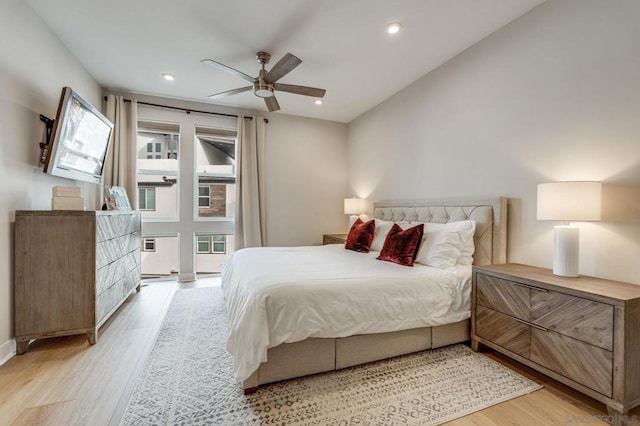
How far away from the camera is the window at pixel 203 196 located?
4.90 meters

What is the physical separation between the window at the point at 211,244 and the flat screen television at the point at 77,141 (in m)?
1.84

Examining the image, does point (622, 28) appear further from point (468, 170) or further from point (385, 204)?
point (385, 204)

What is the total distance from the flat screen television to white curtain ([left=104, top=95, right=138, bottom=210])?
2.30 feet

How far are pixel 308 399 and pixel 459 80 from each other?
3399 millimetres

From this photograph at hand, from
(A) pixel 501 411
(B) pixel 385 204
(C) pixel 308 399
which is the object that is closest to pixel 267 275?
(C) pixel 308 399

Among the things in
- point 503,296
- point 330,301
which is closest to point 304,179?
point 330,301

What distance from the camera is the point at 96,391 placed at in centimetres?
183

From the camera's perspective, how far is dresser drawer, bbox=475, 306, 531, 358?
1970 mm

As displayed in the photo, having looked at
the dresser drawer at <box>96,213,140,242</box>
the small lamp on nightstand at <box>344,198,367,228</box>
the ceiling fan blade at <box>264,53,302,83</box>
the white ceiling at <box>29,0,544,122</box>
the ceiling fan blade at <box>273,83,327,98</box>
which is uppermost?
the white ceiling at <box>29,0,544,122</box>

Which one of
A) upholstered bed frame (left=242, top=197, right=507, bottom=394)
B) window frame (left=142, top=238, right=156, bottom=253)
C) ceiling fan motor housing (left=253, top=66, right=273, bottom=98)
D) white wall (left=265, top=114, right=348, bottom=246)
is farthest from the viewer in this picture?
white wall (left=265, top=114, right=348, bottom=246)

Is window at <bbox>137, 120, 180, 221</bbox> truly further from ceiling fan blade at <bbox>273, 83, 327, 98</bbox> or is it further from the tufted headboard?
the tufted headboard

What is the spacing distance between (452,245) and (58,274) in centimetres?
352

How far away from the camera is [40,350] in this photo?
233cm

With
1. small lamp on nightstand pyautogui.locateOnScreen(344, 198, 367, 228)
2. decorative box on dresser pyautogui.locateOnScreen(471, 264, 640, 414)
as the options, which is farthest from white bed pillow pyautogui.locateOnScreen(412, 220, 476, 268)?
small lamp on nightstand pyautogui.locateOnScreen(344, 198, 367, 228)
